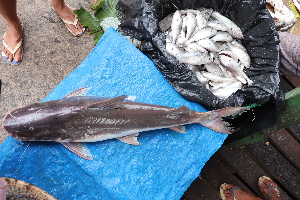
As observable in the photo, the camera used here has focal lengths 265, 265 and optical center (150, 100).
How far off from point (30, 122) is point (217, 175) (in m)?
2.58

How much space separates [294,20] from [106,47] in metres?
3.03

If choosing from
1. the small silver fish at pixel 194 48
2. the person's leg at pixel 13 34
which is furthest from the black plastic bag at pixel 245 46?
the person's leg at pixel 13 34

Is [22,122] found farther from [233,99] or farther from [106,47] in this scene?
[233,99]

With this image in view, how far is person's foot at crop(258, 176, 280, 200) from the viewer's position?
3625 millimetres

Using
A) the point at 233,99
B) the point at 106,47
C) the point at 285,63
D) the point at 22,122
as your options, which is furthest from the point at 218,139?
the point at 22,122

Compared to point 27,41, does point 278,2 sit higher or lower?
lower

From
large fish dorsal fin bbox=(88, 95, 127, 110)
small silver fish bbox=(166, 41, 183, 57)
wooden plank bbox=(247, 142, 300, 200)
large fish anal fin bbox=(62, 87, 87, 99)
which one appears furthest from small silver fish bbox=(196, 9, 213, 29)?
wooden plank bbox=(247, 142, 300, 200)

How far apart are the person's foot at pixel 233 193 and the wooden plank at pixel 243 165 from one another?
0.27 m

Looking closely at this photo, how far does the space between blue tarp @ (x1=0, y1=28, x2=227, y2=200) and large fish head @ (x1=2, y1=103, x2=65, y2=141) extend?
19 centimetres

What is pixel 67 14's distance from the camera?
3781mm

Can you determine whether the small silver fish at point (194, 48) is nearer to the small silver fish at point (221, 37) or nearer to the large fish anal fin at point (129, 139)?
the small silver fish at point (221, 37)

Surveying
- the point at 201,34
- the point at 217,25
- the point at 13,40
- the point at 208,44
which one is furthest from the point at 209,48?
the point at 13,40

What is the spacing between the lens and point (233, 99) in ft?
9.02

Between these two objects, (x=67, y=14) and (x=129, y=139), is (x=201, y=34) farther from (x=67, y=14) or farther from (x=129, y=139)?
(x=67, y=14)
